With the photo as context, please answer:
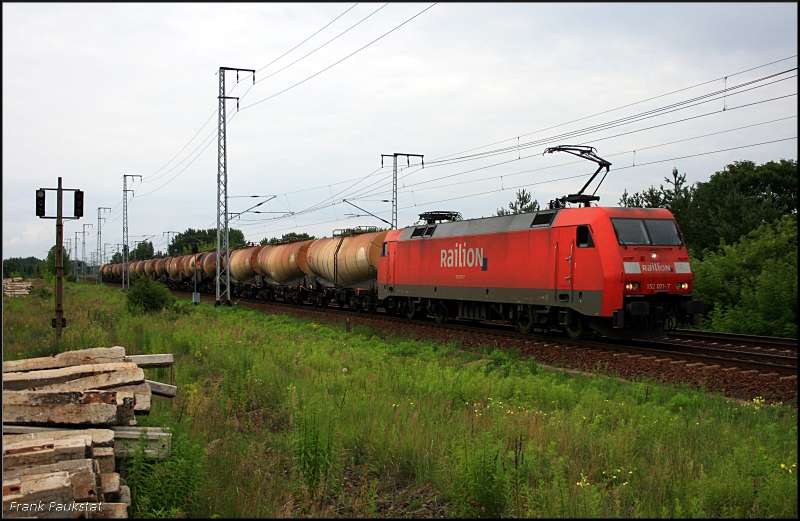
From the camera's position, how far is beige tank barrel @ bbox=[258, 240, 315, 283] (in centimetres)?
3222

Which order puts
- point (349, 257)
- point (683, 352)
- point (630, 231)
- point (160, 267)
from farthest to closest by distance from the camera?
point (160, 267)
point (349, 257)
point (630, 231)
point (683, 352)

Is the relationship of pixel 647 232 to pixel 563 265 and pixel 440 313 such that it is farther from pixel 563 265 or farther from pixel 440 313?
pixel 440 313

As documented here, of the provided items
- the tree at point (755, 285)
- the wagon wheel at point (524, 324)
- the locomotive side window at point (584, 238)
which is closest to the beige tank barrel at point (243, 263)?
the wagon wheel at point (524, 324)

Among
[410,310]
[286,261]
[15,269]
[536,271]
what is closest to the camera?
[536,271]

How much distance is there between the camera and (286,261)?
33.4 m

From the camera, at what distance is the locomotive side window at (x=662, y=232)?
1492cm

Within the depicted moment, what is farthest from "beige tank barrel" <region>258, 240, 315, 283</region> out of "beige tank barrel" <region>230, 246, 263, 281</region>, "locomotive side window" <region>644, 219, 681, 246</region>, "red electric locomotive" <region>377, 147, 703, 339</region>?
"locomotive side window" <region>644, 219, 681, 246</region>

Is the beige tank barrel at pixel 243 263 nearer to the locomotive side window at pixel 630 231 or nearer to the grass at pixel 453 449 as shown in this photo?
the locomotive side window at pixel 630 231

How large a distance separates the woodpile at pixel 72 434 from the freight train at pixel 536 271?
403 inches

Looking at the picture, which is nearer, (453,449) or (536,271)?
(453,449)

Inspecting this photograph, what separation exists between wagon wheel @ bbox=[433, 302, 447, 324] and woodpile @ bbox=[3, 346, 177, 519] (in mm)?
14229

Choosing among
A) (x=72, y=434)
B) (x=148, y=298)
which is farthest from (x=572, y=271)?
(x=148, y=298)

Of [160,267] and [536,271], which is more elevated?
[160,267]

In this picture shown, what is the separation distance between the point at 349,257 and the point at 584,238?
45.5 feet
